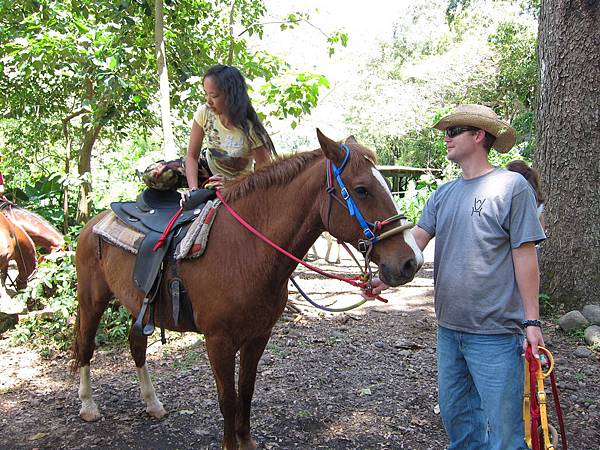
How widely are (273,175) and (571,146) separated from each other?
4261 mm

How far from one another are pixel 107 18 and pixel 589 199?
6336 mm

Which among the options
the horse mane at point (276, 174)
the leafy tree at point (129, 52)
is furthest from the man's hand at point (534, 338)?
the leafy tree at point (129, 52)

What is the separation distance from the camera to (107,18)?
6250 mm

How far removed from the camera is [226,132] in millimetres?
3316

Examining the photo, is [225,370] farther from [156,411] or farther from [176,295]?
[156,411]

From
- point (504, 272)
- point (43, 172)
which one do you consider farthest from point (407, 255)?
point (43, 172)

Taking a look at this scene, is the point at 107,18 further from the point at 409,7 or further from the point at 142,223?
the point at 409,7

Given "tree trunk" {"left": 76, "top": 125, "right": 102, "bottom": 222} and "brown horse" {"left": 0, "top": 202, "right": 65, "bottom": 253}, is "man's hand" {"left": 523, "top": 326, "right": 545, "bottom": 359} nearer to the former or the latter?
"brown horse" {"left": 0, "top": 202, "right": 65, "bottom": 253}

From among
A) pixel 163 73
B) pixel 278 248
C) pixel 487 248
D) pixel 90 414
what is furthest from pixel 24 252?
pixel 487 248

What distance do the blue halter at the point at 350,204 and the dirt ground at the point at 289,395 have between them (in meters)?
1.88

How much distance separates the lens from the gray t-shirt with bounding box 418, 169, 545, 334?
2188 millimetres

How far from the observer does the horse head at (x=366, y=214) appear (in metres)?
2.27

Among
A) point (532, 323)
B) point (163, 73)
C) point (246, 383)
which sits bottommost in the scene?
point (246, 383)

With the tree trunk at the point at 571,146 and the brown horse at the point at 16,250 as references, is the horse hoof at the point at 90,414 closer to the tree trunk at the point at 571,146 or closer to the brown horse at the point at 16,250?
the brown horse at the point at 16,250
